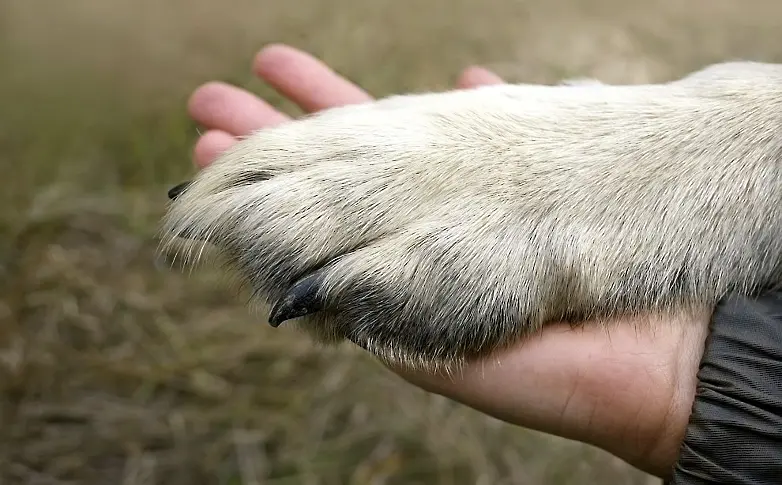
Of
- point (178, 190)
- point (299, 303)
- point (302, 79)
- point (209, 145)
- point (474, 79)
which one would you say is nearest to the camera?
point (299, 303)

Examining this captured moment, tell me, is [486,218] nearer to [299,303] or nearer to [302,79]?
[299,303]

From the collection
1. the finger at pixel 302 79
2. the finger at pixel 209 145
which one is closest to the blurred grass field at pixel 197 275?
the finger at pixel 209 145

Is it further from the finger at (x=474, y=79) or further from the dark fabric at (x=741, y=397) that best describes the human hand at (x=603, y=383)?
the finger at (x=474, y=79)

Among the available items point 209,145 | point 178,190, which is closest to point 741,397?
point 178,190

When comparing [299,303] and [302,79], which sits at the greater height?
[302,79]

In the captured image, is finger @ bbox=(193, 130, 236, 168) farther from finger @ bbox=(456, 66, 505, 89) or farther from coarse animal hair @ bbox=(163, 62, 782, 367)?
finger @ bbox=(456, 66, 505, 89)

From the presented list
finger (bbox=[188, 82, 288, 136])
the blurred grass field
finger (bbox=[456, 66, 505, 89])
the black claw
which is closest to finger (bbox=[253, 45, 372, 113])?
finger (bbox=[188, 82, 288, 136])
